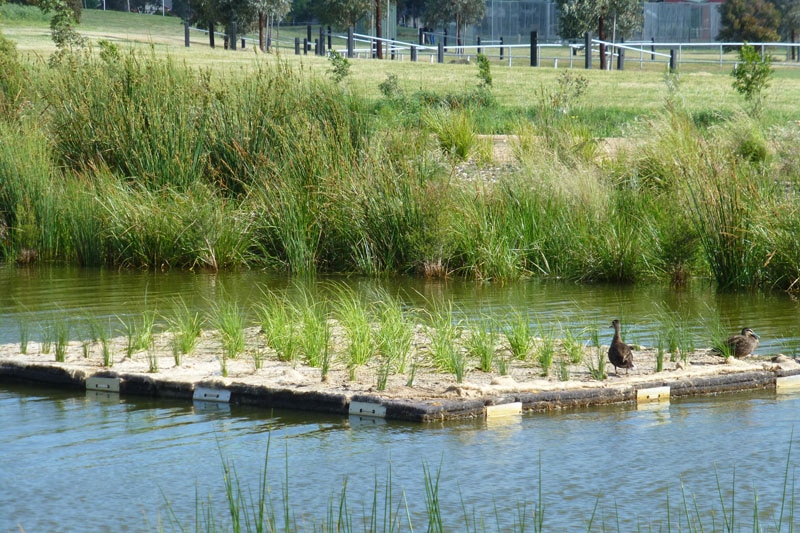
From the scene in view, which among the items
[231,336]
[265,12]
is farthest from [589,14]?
[231,336]

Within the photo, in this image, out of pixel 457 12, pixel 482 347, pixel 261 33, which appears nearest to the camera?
pixel 482 347

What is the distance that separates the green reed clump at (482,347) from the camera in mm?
8180

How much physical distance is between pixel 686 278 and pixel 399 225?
10.5ft

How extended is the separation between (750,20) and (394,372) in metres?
59.1

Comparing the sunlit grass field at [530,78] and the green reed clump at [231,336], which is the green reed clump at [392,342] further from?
the sunlit grass field at [530,78]

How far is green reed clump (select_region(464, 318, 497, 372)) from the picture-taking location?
818 cm

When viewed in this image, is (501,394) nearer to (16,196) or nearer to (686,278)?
(686,278)

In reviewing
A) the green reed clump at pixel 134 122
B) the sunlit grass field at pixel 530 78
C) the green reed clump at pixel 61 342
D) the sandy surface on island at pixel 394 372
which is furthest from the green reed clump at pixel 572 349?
the sunlit grass field at pixel 530 78

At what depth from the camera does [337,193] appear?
13820 mm

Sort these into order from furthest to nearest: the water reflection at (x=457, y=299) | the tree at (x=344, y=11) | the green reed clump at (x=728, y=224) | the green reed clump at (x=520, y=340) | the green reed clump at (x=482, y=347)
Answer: the tree at (x=344, y=11)
the green reed clump at (x=728, y=224)
the water reflection at (x=457, y=299)
the green reed clump at (x=520, y=340)
the green reed clump at (x=482, y=347)

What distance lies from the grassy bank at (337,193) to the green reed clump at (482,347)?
455 cm

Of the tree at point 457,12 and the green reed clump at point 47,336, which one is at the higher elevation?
the tree at point 457,12

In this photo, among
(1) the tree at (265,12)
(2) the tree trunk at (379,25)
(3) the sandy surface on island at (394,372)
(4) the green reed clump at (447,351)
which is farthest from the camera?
(1) the tree at (265,12)

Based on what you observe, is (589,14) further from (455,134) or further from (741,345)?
(741,345)
